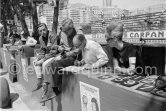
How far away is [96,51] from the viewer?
129 inches

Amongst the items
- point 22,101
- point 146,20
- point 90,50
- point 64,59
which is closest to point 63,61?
point 64,59

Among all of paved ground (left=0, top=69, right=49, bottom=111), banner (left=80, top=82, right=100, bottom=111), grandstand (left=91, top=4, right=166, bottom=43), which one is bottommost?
paved ground (left=0, top=69, right=49, bottom=111)

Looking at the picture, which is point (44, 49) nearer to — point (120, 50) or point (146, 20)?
point (120, 50)

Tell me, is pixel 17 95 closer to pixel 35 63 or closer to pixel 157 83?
pixel 35 63

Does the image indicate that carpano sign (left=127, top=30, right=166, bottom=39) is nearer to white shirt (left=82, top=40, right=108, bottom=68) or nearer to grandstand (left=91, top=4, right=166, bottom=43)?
grandstand (left=91, top=4, right=166, bottom=43)

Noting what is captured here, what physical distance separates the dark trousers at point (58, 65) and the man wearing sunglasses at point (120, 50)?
1122 mm

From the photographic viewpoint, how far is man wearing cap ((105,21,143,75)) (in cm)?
267

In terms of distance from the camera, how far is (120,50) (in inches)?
111

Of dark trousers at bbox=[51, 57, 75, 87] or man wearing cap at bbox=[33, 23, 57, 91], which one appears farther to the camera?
man wearing cap at bbox=[33, 23, 57, 91]

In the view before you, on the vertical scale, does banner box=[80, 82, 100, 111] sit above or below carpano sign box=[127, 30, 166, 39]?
below

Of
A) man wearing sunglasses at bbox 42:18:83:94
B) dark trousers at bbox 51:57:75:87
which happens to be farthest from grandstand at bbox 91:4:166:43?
dark trousers at bbox 51:57:75:87

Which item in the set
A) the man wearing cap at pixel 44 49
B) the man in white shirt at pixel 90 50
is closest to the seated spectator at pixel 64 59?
the man in white shirt at pixel 90 50

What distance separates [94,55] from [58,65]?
768 mm

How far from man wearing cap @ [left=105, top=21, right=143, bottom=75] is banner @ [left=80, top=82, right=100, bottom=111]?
45 cm
